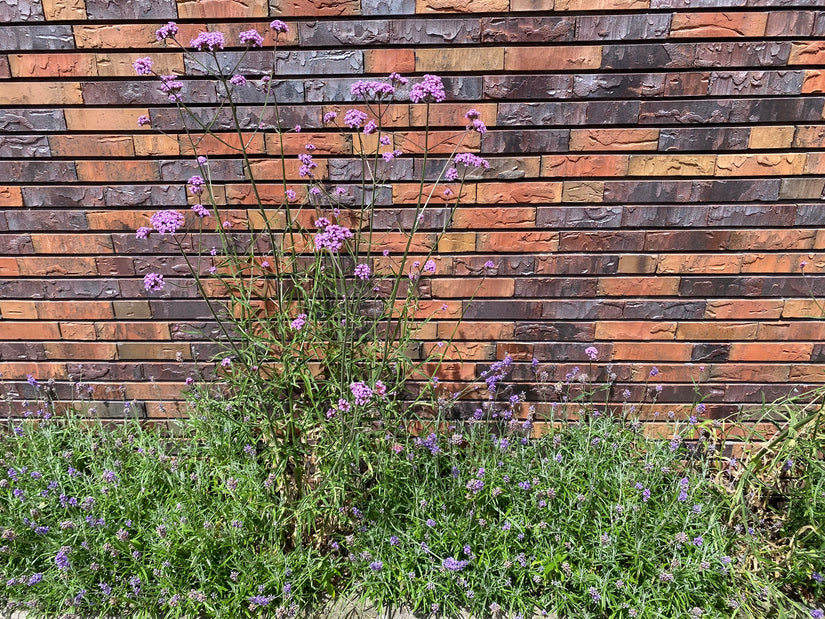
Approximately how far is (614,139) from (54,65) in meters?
2.57

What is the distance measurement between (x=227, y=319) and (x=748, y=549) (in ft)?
8.27

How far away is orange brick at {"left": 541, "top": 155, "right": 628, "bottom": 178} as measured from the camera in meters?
2.45

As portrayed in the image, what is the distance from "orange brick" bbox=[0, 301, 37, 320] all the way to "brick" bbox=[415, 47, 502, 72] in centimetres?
229

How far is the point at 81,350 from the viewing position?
278 centimetres

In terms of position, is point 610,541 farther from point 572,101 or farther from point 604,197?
point 572,101

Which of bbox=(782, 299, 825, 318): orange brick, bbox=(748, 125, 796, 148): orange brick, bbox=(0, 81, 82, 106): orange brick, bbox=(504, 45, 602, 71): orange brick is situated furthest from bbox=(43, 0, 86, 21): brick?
bbox=(782, 299, 825, 318): orange brick

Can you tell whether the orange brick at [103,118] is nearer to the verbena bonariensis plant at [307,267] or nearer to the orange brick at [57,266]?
the verbena bonariensis plant at [307,267]

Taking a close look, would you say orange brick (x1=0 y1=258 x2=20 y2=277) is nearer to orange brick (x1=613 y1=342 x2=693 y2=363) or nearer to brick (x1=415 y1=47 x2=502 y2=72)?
brick (x1=415 y1=47 x2=502 y2=72)

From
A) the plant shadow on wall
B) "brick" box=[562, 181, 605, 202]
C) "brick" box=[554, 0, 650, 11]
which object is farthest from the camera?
"brick" box=[562, 181, 605, 202]

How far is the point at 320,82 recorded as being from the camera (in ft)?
7.80

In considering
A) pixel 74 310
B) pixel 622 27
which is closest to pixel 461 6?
pixel 622 27

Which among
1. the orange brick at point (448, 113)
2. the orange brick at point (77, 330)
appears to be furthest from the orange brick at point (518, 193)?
the orange brick at point (77, 330)

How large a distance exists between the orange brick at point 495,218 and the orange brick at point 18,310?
2.21m

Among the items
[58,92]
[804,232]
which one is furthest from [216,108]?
[804,232]
